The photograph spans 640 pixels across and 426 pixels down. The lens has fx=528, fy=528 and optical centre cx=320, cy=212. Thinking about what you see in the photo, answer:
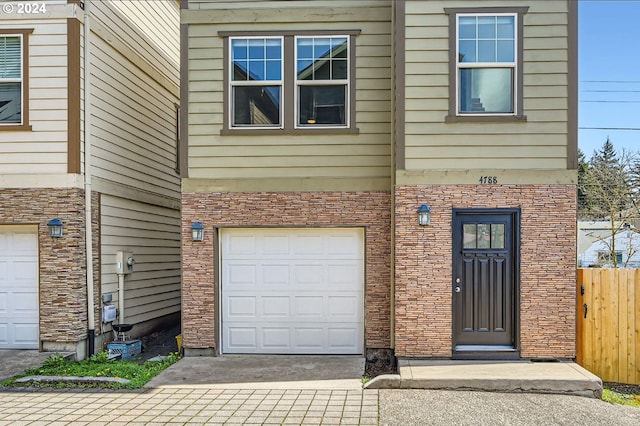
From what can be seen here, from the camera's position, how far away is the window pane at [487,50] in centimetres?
744

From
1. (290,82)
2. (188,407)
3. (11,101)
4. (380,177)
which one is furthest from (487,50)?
Result: (11,101)

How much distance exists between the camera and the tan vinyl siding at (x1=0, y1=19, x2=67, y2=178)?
810 centimetres

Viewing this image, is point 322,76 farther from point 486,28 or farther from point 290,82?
point 486,28

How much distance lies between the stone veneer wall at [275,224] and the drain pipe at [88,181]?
1437 millimetres

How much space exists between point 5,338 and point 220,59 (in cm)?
552

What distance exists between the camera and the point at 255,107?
8.27 metres

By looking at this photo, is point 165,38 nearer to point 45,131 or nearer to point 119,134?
point 119,134

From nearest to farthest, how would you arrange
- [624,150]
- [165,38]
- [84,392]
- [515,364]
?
[84,392]
[515,364]
[165,38]
[624,150]

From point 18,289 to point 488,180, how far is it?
7297mm

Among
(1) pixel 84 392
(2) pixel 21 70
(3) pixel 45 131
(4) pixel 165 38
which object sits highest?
(4) pixel 165 38

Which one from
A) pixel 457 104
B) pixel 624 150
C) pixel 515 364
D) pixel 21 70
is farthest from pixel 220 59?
pixel 624 150

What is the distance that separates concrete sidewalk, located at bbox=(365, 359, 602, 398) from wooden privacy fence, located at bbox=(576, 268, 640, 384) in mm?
598

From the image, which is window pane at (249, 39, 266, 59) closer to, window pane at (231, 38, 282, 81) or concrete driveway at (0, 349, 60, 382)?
window pane at (231, 38, 282, 81)

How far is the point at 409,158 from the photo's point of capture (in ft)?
24.3
